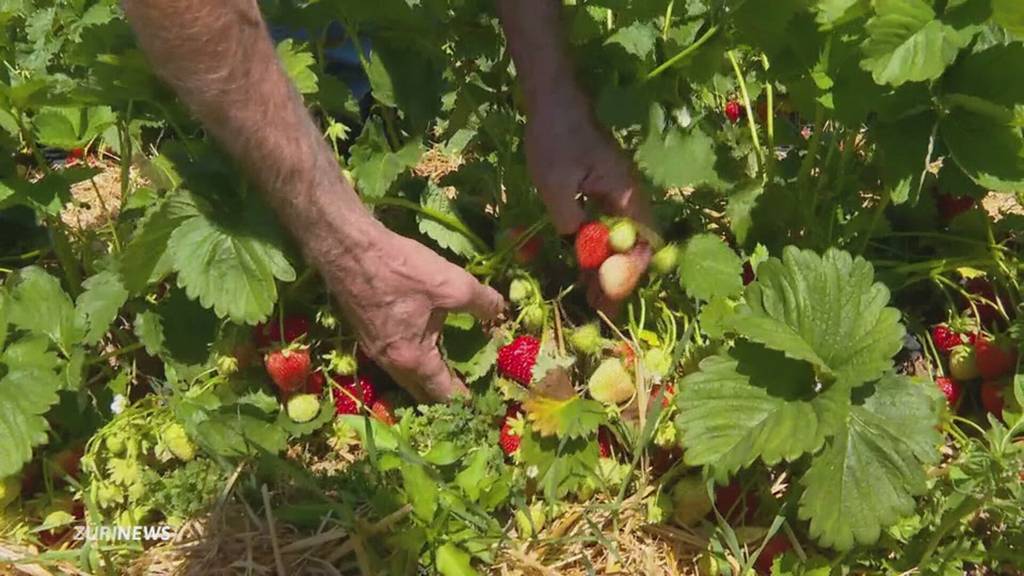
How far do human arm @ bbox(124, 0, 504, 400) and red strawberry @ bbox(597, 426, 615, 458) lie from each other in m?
0.22

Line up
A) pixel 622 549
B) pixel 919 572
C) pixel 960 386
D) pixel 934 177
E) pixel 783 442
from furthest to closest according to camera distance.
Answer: pixel 934 177, pixel 960 386, pixel 622 549, pixel 919 572, pixel 783 442

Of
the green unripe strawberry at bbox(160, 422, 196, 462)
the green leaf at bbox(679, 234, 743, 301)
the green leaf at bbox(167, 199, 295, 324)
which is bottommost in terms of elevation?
the green unripe strawberry at bbox(160, 422, 196, 462)

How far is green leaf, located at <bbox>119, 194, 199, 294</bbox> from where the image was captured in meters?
1.34

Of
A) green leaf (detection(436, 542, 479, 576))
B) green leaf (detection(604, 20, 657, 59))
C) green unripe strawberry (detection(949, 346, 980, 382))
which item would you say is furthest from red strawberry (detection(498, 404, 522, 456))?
green unripe strawberry (detection(949, 346, 980, 382))

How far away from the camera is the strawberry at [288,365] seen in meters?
1.43

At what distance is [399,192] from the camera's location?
1.56 meters

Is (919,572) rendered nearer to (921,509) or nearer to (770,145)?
(921,509)

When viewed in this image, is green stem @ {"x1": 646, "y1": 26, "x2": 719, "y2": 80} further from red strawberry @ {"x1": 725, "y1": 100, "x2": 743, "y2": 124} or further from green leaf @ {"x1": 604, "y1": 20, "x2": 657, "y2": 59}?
red strawberry @ {"x1": 725, "y1": 100, "x2": 743, "y2": 124}

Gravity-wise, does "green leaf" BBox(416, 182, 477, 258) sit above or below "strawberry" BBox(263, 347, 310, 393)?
above

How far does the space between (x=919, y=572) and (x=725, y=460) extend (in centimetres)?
34

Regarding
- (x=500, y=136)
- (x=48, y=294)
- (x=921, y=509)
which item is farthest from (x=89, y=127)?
(x=921, y=509)

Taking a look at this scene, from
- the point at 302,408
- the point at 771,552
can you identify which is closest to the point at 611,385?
the point at 771,552

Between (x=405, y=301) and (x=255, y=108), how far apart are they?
1.12ft

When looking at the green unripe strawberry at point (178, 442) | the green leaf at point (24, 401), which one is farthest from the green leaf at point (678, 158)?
the green leaf at point (24, 401)
